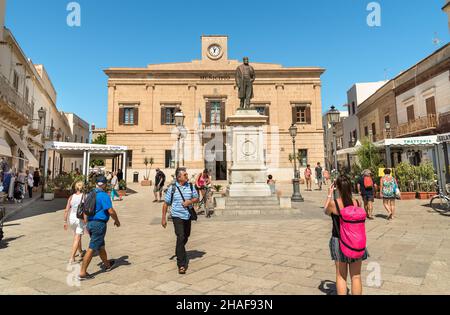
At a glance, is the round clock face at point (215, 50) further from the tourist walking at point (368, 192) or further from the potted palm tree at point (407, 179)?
the tourist walking at point (368, 192)

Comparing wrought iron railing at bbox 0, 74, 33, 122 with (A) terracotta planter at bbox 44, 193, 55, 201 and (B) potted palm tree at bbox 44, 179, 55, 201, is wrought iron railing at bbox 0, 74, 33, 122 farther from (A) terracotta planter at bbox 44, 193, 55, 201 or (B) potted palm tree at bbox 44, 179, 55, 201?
(A) terracotta planter at bbox 44, 193, 55, 201

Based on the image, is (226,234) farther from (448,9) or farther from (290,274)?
(448,9)

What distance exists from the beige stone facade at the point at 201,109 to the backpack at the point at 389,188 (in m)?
18.8

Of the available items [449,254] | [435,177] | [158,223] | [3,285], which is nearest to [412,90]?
[435,177]

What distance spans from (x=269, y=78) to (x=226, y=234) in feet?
81.3

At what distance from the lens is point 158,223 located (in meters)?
7.76

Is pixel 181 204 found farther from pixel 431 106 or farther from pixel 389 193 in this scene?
pixel 431 106

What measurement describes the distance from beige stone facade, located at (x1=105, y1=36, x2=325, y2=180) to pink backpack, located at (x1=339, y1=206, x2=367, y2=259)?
959 inches

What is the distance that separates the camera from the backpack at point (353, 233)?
2529mm

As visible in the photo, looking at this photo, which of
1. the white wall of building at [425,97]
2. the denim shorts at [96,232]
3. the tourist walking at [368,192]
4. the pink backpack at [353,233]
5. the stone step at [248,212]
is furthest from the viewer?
the white wall of building at [425,97]

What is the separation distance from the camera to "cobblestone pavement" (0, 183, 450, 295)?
3.25m

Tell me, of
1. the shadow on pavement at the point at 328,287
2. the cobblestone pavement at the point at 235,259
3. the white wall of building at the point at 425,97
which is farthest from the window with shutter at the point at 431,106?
the shadow on pavement at the point at 328,287

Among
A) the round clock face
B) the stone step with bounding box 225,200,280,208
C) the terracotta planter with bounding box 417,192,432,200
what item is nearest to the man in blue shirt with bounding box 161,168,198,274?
the stone step with bounding box 225,200,280,208

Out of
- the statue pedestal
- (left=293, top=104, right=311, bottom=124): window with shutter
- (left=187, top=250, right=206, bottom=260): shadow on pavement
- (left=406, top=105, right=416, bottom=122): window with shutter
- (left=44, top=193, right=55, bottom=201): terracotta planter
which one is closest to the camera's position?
(left=187, top=250, right=206, bottom=260): shadow on pavement
